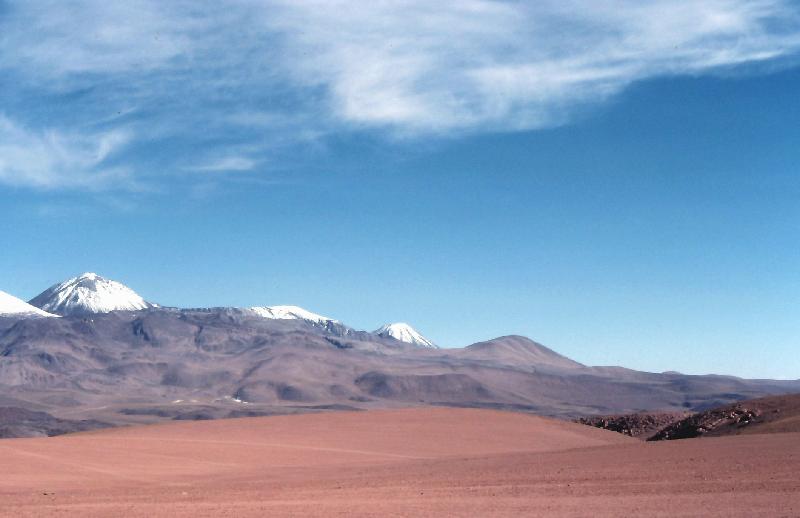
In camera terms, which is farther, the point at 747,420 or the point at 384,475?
Result: the point at 747,420

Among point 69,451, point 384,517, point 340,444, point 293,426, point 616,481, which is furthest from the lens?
point 293,426

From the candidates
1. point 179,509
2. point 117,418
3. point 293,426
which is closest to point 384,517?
point 179,509

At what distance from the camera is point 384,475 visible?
38969 millimetres

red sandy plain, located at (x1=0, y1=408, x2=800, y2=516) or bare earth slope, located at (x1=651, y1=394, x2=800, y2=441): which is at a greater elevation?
bare earth slope, located at (x1=651, y1=394, x2=800, y2=441)

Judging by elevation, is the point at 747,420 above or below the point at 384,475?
above

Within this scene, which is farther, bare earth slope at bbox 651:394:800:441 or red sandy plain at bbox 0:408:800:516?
bare earth slope at bbox 651:394:800:441

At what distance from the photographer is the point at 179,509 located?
89.2 feet

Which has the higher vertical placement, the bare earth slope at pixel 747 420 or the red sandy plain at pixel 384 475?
the bare earth slope at pixel 747 420

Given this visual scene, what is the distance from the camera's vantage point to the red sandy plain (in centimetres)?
2656

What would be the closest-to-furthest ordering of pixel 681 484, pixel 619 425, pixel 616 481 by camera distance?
pixel 681 484 < pixel 616 481 < pixel 619 425

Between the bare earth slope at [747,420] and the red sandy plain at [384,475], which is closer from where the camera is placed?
the red sandy plain at [384,475]

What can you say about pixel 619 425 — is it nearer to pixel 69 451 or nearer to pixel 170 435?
pixel 170 435

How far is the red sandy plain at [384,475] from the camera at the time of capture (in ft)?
87.1

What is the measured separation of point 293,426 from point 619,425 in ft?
86.4
